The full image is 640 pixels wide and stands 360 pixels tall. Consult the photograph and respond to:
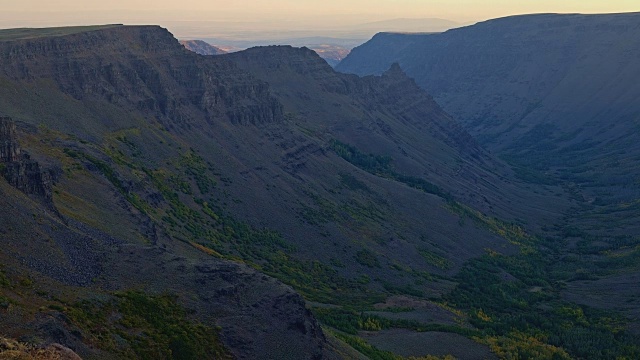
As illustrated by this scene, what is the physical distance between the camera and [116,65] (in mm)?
148375

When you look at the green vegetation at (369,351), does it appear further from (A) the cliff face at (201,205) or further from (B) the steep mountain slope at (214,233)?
(A) the cliff face at (201,205)

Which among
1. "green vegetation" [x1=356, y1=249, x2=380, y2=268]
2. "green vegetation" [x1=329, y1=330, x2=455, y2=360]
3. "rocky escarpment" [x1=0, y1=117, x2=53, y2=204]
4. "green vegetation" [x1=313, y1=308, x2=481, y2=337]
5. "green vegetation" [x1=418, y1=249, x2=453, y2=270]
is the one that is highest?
"rocky escarpment" [x1=0, y1=117, x2=53, y2=204]

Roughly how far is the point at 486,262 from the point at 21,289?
129m

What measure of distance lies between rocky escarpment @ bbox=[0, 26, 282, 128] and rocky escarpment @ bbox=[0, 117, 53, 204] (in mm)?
56891

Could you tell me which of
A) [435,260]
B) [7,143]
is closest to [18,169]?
[7,143]

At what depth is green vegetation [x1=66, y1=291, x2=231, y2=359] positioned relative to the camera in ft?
171

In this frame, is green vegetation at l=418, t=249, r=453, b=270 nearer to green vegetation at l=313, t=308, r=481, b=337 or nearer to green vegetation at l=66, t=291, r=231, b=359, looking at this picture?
green vegetation at l=313, t=308, r=481, b=337

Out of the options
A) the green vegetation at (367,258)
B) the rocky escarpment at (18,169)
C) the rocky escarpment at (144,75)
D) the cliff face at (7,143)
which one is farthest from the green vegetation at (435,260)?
the cliff face at (7,143)

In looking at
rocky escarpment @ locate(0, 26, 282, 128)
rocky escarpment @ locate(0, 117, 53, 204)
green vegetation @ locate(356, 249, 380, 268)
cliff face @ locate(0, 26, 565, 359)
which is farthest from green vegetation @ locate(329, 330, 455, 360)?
rocky escarpment @ locate(0, 26, 282, 128)

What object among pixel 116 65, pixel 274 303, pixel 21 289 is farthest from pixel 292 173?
pixel 21 289

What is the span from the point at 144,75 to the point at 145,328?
109668 millimetres

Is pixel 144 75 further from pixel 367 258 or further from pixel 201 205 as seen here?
pixel 367 258

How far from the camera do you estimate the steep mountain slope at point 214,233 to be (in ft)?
200

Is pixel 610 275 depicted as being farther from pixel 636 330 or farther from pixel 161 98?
pixel 161 98
